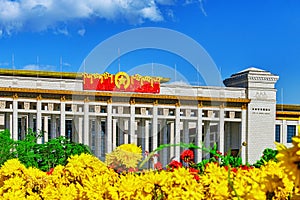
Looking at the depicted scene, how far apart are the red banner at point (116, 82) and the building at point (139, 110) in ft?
0.07

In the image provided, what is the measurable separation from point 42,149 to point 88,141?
13.8 metres

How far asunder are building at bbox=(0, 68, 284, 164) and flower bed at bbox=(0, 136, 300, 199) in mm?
27178

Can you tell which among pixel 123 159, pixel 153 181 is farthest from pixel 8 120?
pixel 153 181

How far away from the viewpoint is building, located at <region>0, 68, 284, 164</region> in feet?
113

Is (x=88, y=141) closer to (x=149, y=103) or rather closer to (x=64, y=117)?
(x=64, y=117)

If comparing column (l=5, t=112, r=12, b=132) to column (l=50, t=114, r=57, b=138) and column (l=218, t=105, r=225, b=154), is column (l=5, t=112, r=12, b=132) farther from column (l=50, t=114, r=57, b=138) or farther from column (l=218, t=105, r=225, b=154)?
column (l=218, t=105, r=225, b=154)

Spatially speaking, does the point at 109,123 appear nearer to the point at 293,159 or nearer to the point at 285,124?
the point at 285,124

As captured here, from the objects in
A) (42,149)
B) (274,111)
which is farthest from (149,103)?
(42,149)

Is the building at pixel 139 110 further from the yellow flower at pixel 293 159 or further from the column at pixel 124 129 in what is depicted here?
the yellow flower at pixel 293 159

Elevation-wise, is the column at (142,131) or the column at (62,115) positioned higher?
the column at (62,115)

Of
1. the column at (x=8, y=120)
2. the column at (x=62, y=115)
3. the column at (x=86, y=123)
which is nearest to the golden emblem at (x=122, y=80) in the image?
the column at (x=86, y=123)

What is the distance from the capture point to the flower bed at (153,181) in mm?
2254

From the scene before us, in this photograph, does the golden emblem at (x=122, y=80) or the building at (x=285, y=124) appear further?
the building at (x=285, y=124)

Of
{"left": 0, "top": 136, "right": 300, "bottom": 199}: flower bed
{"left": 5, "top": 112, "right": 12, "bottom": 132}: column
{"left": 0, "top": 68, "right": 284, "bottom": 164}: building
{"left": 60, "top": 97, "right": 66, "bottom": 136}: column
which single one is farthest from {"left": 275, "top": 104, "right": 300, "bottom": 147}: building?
{"left": 0, "top": 136, "right": 300, "bottom": 199}: flower bed
